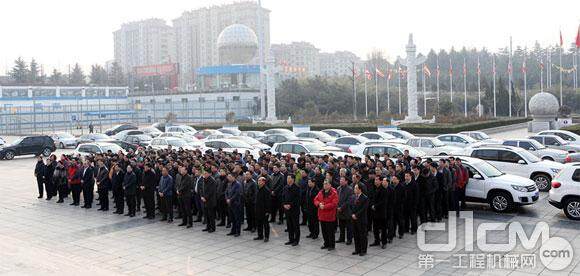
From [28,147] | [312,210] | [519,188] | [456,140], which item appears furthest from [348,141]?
[28,147]

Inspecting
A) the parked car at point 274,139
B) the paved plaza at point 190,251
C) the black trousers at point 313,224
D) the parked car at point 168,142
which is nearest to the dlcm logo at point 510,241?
the paved plaza at point 190,251

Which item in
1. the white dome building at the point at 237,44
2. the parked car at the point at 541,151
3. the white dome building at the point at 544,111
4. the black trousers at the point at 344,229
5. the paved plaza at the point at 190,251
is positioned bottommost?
the paved plaza at the point at 190,251

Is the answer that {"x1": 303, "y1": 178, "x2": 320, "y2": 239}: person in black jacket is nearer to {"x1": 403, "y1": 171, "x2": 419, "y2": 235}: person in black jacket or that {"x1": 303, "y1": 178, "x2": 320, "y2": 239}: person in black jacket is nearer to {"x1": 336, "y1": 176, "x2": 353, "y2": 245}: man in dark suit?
{"x1": 336, "y1": 176, "x2": 353, "y2": 245}: man in dark suit

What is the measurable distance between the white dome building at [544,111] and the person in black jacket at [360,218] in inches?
1333

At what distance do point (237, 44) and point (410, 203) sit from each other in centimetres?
6825

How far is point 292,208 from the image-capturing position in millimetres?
11258

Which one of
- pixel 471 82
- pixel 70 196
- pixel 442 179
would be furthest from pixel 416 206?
pixel 471 82

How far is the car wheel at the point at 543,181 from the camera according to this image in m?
16.5

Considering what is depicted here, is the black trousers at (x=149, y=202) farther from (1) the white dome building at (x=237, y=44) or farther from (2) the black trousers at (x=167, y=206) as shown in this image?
(1) the white dome building at (x=237, y=44)

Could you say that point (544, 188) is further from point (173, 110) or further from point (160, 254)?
point (173, 110)

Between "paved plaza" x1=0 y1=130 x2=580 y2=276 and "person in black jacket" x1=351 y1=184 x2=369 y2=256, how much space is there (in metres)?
0.27

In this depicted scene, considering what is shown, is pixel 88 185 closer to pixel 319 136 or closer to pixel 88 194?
pixel 88 194

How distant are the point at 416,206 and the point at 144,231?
21.2 feet

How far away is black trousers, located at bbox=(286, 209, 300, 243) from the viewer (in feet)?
37.1
